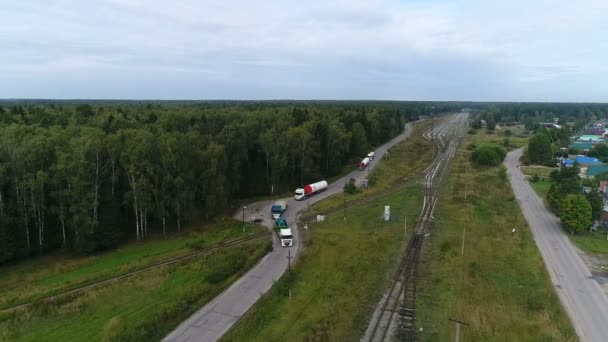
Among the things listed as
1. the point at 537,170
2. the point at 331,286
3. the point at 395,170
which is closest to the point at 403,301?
the point at 331,286

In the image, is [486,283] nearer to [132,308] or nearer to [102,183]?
[132,308]

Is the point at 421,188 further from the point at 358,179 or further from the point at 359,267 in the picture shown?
the point at 359,267

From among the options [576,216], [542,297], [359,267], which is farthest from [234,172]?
[576,216]

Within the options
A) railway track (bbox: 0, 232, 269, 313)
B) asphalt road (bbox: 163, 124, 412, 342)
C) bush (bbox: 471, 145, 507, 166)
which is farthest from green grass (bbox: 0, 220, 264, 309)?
bush (bbox: 471, 145, 507, 166)

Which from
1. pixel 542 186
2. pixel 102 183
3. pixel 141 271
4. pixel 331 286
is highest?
pixel 102 183

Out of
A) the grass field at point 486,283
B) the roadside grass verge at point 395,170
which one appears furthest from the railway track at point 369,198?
the grass field at point 486,283

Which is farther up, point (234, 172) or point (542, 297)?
point (234, 172)

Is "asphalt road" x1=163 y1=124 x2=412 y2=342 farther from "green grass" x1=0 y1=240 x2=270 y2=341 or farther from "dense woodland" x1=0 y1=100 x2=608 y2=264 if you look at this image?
"dense woodland" x1=0 y1=100 x2=608 y2=264
